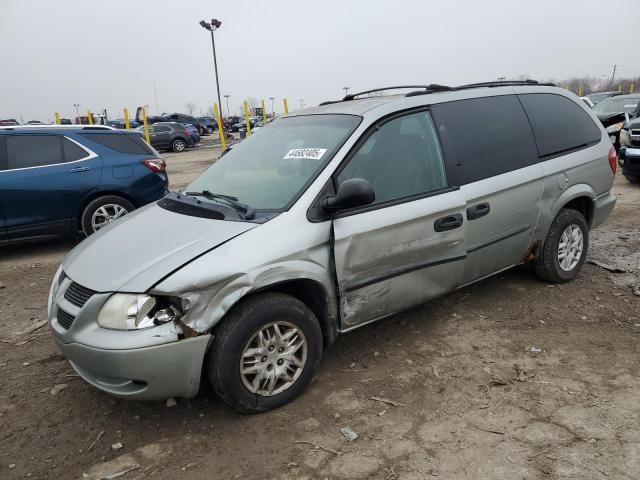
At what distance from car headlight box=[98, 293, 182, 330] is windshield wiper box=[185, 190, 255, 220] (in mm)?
695

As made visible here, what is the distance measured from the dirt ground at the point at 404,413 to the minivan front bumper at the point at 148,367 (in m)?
0.34

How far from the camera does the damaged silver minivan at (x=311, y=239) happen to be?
2.63 metres

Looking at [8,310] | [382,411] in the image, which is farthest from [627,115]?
[8,310]

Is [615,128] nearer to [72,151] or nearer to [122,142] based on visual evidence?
[122,142]

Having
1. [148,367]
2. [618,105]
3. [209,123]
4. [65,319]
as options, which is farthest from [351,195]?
[209,123]

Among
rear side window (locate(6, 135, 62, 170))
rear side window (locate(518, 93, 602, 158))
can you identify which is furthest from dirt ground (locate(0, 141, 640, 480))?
rear side window (locate(6, 135, 62, 170))

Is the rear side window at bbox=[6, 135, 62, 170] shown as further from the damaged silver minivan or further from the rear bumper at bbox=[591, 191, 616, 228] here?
the rear bumper at bbox=[591, 191, 616, 228]

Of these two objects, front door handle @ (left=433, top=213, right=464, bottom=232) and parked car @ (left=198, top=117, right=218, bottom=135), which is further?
parked car @ (left=198, top=117, right=218, bottom=135)

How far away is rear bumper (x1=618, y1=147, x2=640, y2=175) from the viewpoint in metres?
9.05

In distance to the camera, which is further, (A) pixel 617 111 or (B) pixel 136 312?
(A) pixel 617 111

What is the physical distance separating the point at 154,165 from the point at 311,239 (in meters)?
4.88

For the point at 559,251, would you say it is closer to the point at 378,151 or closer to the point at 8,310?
the point at 378,151

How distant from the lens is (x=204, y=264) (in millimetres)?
2660

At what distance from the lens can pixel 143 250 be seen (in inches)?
114
